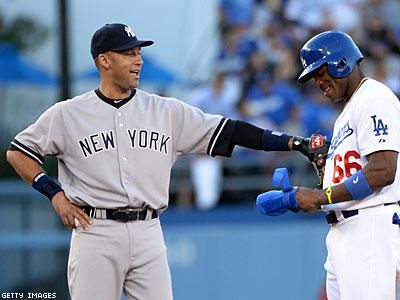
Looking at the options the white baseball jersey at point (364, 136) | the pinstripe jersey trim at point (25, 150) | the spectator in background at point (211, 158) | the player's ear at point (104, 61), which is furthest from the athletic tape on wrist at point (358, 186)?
the spectator in background at point (211, 158)

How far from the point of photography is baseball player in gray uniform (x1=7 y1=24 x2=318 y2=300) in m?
5.09

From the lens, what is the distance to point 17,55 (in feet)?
31.2

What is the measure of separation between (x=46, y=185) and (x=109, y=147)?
375 mm


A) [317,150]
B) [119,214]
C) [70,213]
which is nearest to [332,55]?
[317,150]

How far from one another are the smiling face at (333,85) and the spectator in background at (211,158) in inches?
173

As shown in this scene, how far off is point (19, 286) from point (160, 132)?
3289 millimetres

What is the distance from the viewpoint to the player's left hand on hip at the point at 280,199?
477cm

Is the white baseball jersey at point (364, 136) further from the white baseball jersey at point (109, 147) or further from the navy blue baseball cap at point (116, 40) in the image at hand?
the navy blue baseball cap at point (116, 40)

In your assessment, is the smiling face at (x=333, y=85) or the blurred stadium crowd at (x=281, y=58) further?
the blurred stadium crowd at (x=281, y=58)

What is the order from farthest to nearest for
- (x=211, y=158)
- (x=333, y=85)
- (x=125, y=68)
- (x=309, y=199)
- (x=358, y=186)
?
1. (x=211, y=158)
2. (x=125, y=68)
3. (x=333, y=85)
4. (x=309, y=199)
5. (x=358, y=186)

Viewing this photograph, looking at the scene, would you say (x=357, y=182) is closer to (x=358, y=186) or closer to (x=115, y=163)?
(x=358, y=186)

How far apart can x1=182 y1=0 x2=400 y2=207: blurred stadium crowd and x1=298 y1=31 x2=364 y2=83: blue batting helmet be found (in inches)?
161

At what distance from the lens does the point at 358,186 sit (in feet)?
15.0

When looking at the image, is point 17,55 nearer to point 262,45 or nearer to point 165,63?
point 165,63
